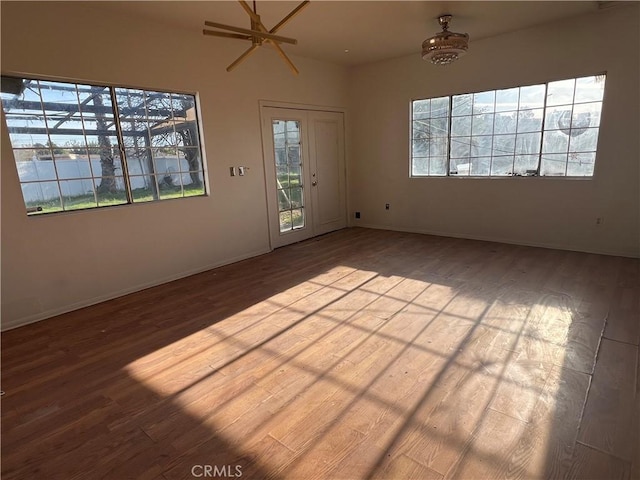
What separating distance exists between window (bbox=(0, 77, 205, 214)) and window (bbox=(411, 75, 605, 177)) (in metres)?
3.57

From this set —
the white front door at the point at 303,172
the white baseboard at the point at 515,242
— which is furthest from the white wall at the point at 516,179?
the white front door at the point at 303,172

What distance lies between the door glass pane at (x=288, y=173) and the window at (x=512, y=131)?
1921 mm

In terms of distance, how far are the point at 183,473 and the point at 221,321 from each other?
5.14 feet

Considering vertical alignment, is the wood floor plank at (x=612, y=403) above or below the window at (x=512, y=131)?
below

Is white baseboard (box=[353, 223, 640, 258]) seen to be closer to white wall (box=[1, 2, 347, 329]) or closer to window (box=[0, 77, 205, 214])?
white wall (box=[1, 2, 347, 329])

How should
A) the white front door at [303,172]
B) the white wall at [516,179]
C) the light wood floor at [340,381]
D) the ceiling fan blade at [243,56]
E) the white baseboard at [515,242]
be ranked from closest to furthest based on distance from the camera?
the light wood floor at [340,381] < the ceiling fan blade at [243,56] < the white wall at [516,179] < the white baseboard at [515,242] < the white front door at [303,172]

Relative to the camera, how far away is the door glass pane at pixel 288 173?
5.36m

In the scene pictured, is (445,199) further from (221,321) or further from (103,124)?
(103,124)

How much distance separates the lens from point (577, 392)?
2.04 meters

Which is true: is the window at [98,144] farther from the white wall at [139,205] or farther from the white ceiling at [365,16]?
the white ceiling at [365,16]

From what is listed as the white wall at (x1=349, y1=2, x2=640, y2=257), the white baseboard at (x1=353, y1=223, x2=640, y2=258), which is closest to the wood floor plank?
the white baseboard at (x1=353, y1=223, x2=640, y2=258)

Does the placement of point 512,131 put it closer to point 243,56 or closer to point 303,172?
point 303,172

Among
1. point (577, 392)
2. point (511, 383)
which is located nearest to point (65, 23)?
point (511, 383)

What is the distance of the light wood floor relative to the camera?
1.69 metres
